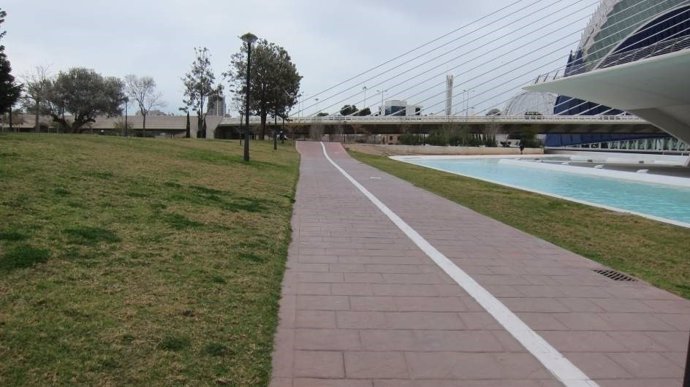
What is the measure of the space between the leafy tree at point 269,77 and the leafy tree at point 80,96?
21823mm

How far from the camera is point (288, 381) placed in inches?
128

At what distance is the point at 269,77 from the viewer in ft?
172

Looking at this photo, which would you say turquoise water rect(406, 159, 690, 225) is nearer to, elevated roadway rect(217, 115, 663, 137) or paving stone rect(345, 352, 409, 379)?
paving stone rect(345, 352, 409, 379)

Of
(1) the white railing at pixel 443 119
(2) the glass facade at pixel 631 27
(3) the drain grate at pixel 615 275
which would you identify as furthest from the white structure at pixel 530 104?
(3) the drain grate at pixel 615 275

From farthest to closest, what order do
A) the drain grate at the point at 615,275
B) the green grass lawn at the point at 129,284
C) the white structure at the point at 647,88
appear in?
1. the white structure at the point at 647,88
2. the drain grate at the point at 615,275
3. the green grass lawn at the point at 129,284

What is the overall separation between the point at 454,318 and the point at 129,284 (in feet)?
9.28

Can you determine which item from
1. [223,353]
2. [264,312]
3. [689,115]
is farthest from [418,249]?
[689,115]

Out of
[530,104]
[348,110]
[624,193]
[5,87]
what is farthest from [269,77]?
[530,104]

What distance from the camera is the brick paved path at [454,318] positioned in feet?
11.6

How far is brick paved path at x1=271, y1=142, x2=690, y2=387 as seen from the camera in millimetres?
3521

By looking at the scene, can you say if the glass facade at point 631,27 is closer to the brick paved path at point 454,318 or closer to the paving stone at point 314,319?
the brick paved path at point 454,318

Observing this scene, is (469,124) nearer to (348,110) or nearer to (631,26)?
(631,26)

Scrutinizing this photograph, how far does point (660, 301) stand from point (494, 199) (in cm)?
982

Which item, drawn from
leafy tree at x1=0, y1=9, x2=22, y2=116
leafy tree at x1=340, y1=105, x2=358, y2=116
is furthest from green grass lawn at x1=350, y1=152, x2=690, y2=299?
leafy tree at x1=340, y1=105, x2=358, y2=116
